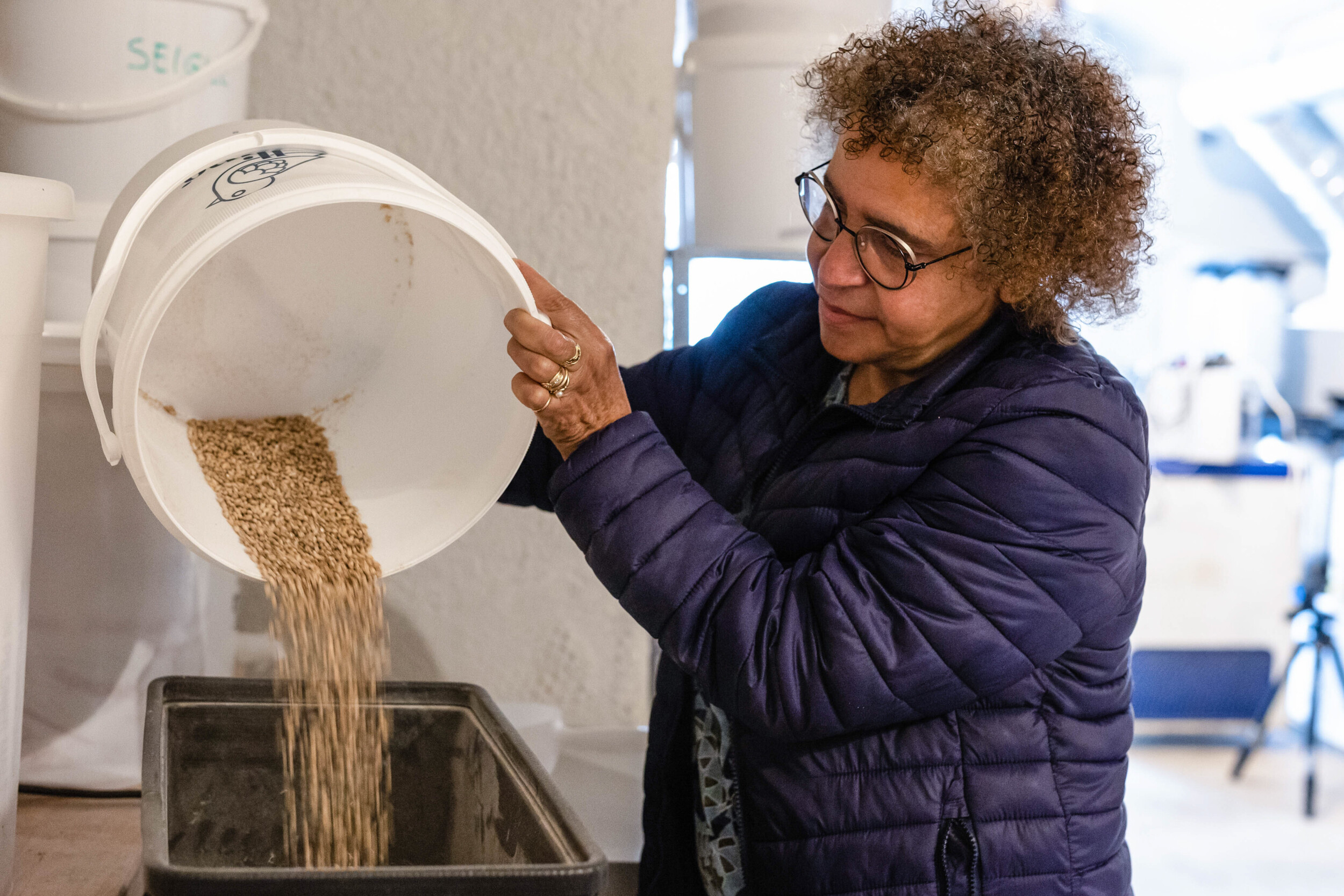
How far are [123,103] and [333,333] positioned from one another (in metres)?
0.37

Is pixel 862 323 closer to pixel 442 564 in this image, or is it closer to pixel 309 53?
pixel 442 564

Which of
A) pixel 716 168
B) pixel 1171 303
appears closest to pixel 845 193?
pixel 716 168

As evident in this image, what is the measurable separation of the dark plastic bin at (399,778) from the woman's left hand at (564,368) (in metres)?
0.26

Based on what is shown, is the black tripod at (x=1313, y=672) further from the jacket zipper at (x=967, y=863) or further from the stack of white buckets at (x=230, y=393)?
the stack of white buckets at (x=230, y=393)

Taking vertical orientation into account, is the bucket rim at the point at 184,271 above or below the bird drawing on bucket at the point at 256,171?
below

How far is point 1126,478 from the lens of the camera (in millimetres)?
913

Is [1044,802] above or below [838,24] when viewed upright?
below

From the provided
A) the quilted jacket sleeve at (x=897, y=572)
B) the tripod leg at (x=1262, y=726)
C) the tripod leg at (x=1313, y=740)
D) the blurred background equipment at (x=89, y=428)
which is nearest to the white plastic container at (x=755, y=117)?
the blurred background equipment at (x=89, y=428)

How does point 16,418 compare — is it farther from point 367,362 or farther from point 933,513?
point 933,513

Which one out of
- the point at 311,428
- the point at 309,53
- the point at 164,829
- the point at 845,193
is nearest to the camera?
the point at 164,829

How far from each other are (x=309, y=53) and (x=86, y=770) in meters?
0.98

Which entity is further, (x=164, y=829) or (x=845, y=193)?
(x=845, y=193)

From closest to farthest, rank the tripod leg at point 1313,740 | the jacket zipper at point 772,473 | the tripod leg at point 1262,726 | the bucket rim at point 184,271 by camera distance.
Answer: the bucket rim at point 184,271 < the jacket zipper at point 772,473 < the tripod leg at point 1313,740 < the tripod leg at point 1262,726

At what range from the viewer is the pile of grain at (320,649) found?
0.97 meters
